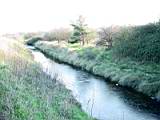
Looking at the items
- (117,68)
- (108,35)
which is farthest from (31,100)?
(108,35)

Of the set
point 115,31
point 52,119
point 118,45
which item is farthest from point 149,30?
point 52,119

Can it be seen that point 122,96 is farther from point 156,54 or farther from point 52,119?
point 52,119

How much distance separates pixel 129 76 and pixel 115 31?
16.8 metres

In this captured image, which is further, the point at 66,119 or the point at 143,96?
the point at 143,96

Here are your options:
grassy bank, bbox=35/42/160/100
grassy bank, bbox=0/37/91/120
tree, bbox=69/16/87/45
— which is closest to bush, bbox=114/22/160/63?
grassy bank, bbox=35/42/160/100

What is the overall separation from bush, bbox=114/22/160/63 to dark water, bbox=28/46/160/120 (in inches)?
251

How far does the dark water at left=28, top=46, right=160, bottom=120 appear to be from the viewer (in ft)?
76.7

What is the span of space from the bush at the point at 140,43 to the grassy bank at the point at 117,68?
1.09 m

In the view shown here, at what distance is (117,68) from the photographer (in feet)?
130

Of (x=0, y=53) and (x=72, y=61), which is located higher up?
(x=0, y=53)

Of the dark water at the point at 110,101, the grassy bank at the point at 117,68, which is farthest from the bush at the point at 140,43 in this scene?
the dark water at the point at 110,101

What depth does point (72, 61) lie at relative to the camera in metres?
52.3

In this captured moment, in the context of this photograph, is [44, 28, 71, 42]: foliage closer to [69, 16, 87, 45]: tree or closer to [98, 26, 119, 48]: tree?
[69, 16, 87, 45]: tree

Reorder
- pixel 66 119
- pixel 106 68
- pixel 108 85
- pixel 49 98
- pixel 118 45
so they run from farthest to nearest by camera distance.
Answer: pixel 118 45
pixel 106 68
pixel 108 85
pixel 49 98
pixel 66 119
